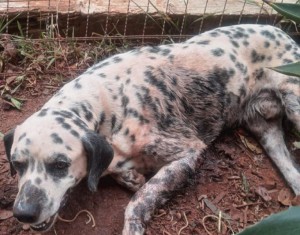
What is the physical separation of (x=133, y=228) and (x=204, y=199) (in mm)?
594

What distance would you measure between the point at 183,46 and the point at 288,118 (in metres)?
0.92

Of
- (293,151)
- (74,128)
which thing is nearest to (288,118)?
(293,151)

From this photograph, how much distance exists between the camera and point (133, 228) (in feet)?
11.1

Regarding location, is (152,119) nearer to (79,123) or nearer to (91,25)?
(79,123)

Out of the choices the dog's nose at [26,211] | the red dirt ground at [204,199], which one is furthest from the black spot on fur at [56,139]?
the red dirt ground at [204,199]

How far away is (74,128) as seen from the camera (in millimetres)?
3256

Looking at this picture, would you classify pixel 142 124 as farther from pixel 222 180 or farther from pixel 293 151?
pixel 293 151

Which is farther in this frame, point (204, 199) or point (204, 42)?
point (204, 42)

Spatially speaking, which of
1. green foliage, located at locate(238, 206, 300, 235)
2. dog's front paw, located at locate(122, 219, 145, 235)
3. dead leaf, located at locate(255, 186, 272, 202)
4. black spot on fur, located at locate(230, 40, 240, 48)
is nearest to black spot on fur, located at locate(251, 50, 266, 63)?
black spot on fur, located at locate(230, 40, 240, 48)

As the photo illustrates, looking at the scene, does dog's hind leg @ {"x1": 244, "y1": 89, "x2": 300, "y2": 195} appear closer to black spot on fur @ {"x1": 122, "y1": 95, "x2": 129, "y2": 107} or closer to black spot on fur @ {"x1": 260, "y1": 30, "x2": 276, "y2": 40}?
black spot on fur @ {"x1": 260, "y1": 30, "x2": 276, "y2": 40}

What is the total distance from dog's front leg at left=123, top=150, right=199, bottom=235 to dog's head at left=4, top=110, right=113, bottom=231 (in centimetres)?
31

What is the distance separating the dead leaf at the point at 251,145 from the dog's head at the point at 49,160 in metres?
1.30

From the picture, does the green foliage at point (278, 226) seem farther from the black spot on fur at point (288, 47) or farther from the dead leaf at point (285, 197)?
the black spot on fur at point (288, 47)

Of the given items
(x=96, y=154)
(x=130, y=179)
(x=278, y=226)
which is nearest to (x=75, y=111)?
(x=96, y=154)
